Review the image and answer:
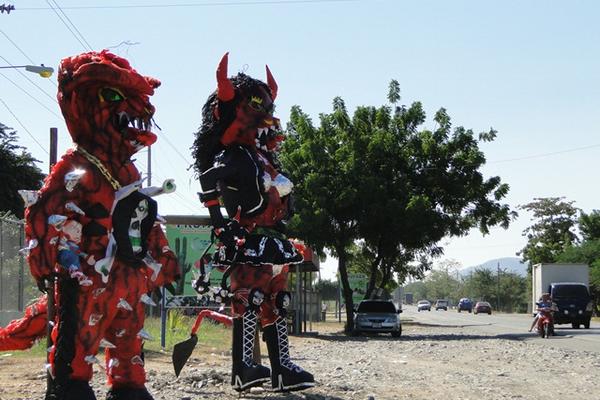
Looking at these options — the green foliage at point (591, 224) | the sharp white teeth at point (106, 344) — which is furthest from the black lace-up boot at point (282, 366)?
the green foliage at point (591, 224)

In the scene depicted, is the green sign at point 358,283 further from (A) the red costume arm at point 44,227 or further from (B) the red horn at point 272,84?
(A) the red costume arm at point 44,227

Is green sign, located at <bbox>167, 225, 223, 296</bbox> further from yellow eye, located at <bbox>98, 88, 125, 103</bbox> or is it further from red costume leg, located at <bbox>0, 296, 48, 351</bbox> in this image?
yellow eye, located at <bbox>98, 88, 125, 103</bbox>

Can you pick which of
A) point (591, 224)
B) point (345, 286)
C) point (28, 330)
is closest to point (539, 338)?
point (345, 286)

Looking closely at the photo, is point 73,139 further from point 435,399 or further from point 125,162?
point 435,399

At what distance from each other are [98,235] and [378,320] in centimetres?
2097

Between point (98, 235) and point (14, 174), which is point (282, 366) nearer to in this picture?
point (98, 235)

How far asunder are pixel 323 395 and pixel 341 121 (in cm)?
1952

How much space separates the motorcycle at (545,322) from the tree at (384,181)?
4198 millimetres

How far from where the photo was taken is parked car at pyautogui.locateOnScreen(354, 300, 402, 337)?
25.8 m

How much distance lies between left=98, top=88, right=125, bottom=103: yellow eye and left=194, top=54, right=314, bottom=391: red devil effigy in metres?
1.89

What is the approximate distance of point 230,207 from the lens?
7926 millimetres

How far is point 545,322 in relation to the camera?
74.6 feet

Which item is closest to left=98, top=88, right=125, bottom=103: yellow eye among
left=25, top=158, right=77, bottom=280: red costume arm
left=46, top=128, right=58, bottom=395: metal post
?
left=46, top=128, right=58, bottom=395: metal post

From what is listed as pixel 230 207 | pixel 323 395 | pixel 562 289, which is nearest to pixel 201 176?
pixel 230 207
